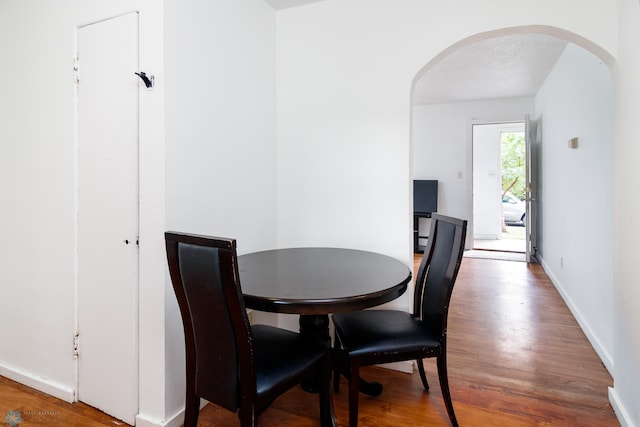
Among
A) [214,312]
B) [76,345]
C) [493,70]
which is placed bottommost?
[76,345]

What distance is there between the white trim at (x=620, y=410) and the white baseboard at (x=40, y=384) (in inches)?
108

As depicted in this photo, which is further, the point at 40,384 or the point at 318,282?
the point at 40,384

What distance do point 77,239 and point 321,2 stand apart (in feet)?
6.80

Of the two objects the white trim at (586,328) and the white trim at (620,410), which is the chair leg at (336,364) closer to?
the white trim at (620,410)

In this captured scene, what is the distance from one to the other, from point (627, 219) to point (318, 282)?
1441 mm

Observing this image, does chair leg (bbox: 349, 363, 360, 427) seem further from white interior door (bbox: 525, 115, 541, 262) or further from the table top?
white interior door (bbox: 525, 115, 541, 262)

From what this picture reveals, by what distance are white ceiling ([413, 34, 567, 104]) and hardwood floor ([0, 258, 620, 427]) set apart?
8.48 ft

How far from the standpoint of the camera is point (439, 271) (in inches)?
70.7

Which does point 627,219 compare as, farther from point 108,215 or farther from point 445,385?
point 108,215

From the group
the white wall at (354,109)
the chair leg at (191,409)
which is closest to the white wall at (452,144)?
the white wall at (354,109)

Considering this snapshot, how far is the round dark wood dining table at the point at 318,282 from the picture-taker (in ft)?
4.35

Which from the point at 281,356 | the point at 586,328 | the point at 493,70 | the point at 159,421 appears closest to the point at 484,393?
the point at 281,356

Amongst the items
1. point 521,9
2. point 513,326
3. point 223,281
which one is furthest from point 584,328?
point 223,281

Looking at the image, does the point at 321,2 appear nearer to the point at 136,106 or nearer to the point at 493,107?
the point at 136,106
